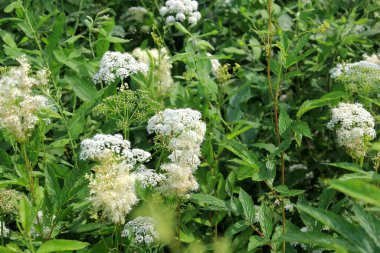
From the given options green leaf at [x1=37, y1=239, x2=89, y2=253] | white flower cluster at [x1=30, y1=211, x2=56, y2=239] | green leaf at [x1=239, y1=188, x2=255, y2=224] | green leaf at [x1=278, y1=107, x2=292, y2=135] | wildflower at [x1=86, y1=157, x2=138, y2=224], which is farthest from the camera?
green leaf at [x1=278, y1=107, x2=292, y2=135]

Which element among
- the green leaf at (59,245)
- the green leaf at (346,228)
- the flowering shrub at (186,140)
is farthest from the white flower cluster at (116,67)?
the green leaf at (346,228)

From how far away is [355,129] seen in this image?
3125 mm

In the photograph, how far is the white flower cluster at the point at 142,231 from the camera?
2896 millimetres

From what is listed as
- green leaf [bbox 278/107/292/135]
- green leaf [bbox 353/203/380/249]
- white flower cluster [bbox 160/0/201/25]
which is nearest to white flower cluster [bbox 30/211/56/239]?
green leaf [bbox 278/107/292/135]

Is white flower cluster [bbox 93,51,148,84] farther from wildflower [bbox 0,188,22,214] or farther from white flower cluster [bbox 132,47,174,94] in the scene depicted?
wildflower [bbox 0,188,22,214]

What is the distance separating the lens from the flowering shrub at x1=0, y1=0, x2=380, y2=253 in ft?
8.54

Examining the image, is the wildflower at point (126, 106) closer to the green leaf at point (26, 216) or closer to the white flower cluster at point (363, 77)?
the green leaf at point (26, 216)

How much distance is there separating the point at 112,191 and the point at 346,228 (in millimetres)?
953

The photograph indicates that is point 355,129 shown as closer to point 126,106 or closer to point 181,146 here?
point 181,146

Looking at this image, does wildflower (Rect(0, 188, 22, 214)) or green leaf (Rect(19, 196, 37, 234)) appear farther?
wildflower (Rect(0, 188, 22, 214))

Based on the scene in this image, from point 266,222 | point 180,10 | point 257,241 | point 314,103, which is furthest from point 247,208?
point 180,10

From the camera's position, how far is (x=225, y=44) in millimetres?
5082

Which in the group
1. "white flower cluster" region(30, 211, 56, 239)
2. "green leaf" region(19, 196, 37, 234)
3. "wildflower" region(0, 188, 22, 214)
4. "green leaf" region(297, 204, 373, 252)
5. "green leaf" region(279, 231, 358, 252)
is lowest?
"white flower cluster" region(30, 211, 56, 239)

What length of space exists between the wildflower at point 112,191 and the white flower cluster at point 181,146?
0.26m
